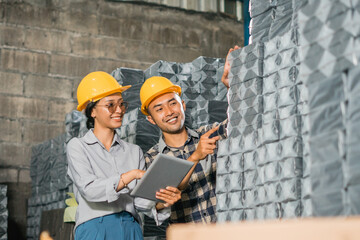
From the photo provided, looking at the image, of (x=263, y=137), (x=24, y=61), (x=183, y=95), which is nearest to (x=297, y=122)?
(x=263, y=137)

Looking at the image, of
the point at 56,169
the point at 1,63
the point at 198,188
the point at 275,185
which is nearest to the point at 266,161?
the point at 275,185

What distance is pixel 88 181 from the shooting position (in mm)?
3797

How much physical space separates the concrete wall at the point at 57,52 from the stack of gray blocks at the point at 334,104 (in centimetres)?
873

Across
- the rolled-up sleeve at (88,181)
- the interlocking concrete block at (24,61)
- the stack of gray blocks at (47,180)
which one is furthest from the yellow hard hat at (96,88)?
the interlocking concrete block at (24,61)

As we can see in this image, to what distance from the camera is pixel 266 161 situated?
337cm

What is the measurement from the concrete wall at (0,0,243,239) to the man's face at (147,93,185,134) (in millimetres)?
6441

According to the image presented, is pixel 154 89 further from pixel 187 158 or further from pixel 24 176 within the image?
pixel 24 176

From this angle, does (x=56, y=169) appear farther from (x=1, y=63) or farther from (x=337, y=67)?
(x=337, y=67)

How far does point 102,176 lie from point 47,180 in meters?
5.39

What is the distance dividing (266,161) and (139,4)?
8.91m

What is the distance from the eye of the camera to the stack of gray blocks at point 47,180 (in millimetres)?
8297

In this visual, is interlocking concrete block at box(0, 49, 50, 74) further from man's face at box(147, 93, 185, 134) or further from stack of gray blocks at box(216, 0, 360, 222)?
stack of gray blocks at box(216, 0, 360, 222)

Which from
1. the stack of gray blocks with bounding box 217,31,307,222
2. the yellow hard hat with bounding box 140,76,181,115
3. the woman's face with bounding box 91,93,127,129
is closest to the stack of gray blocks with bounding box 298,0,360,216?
the stack of gray blocks with bounding box 217,31,307,222

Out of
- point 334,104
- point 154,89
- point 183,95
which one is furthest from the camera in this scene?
point 183,95
